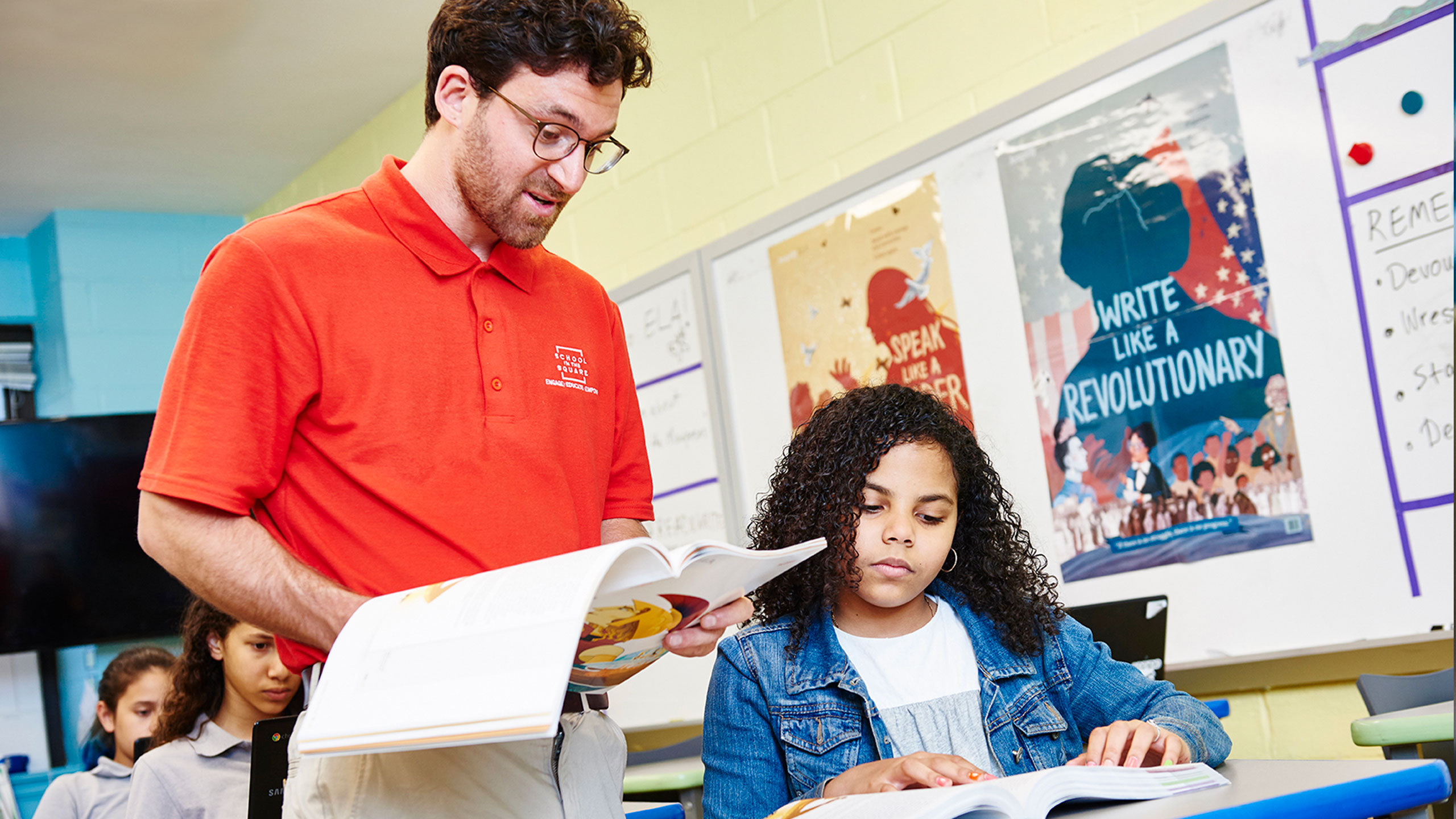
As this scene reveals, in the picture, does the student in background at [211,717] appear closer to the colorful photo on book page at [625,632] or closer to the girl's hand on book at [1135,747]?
the colorful photo on book page at [625,632]

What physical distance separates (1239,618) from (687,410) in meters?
1.52

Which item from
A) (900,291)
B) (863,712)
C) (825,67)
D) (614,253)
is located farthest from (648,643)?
(614,253)

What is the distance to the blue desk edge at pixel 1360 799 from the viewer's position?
2.62 feet

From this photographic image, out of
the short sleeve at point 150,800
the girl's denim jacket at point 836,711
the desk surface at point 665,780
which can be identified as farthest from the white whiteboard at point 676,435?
the girl's denim jacket at point 836,711

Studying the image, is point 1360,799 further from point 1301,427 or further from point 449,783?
point 1301,427

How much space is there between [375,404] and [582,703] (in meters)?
0.36

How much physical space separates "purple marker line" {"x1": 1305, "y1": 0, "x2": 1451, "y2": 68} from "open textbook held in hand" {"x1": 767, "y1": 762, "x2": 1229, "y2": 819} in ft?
4.26

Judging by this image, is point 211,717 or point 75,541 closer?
point 211,717

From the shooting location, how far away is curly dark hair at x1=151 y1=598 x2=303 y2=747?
8.11 ft

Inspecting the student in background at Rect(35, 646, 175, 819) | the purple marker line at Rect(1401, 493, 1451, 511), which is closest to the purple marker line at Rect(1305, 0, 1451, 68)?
the purple marker line at Rect(1401, 493, 1451, 511)

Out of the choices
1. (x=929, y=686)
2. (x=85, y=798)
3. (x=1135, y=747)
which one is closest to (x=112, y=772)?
(x=85, y=798)

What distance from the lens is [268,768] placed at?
5.07ft

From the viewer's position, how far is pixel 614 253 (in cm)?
345

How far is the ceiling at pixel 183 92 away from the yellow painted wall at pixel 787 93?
0.28 m
